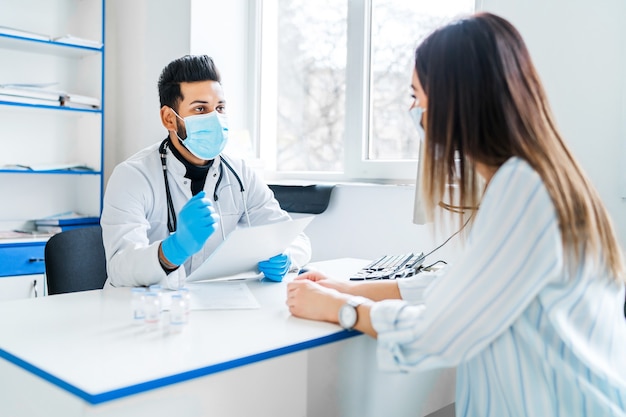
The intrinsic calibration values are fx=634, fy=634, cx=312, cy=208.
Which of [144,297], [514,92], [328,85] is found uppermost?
[328,85]

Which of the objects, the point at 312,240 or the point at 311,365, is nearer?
the point at 311,365

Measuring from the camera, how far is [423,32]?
8.68ft

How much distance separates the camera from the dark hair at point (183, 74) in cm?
192

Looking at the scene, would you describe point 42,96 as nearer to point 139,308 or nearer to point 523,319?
point 139,308

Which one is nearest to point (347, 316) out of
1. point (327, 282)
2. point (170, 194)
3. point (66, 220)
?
point (327, 282)

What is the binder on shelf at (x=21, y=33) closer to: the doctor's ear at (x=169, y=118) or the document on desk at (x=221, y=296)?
the doctor's ear at (x=169, y=118)

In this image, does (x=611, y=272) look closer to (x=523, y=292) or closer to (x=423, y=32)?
(x=523, y=292)

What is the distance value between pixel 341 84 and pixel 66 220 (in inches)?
57.6

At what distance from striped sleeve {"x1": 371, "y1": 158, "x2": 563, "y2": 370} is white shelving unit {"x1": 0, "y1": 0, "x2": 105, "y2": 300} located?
230 cm

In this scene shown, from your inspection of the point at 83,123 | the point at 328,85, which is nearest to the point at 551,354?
the point at 328,85

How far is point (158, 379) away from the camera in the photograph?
88 cm

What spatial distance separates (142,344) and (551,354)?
25.8 inches

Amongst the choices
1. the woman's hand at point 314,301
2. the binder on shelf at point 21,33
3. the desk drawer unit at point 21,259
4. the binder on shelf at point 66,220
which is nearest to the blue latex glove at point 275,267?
the woman's hand at point 314,301

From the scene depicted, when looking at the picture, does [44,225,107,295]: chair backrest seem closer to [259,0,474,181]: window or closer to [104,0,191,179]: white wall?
[259,0,474,181]: window
